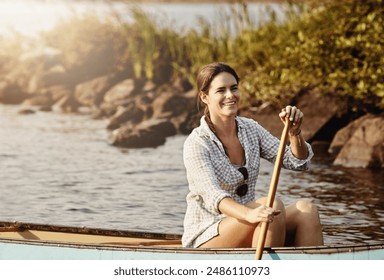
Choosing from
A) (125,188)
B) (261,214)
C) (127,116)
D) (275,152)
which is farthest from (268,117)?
(261,214)

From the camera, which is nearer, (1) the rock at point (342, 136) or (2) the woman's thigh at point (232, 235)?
(2) the woman's thigh at point (232, 235)

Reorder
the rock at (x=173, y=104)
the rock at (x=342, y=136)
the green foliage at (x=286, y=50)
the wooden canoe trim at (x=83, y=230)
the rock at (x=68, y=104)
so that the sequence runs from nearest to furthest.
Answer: the wooden canoe trim at (x=83, y=230), the green foliage at (x=286, y=50), the rock at (x=342, y=136), the rock at (x=173, y=104), the rock at (x=68, y=104)

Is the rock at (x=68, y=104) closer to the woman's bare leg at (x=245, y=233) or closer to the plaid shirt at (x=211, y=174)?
the plaid shirt at (x=211, y=174)

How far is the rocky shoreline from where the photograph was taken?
504 inches

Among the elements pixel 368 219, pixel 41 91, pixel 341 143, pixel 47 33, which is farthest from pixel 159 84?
pixel 368 219

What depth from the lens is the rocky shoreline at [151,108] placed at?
42.0 ft

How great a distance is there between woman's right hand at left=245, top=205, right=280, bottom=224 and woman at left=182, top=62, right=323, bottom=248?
76 mm

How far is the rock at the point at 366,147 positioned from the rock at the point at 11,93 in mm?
9490

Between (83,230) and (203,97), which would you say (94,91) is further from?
(203,97)

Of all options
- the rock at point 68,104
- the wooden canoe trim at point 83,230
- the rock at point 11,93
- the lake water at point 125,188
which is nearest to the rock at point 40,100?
the rock at point 68,104

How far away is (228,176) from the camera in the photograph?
252 inches

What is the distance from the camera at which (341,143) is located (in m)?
13.4

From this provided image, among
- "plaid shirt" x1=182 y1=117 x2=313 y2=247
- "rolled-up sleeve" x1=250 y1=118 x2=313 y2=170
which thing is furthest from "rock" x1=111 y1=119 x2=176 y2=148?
"plaid shirt" x1=182 y1=117 x2=313 y2=247
